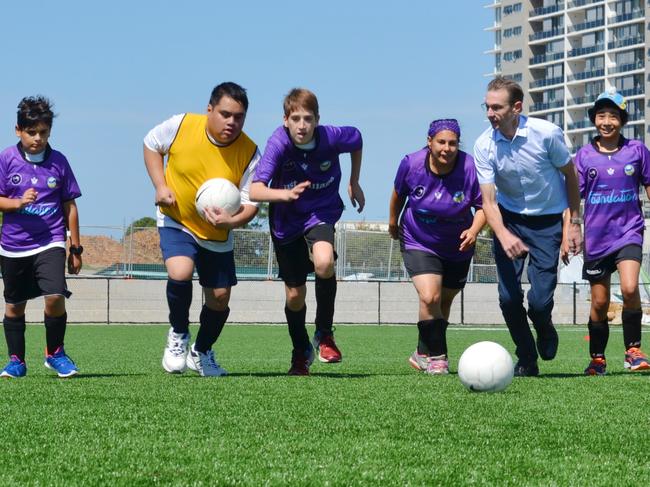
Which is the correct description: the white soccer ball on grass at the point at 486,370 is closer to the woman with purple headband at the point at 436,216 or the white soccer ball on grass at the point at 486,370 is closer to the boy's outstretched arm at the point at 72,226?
Answer: the woman with purple headband at the point at 436,216

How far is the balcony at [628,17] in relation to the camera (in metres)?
121

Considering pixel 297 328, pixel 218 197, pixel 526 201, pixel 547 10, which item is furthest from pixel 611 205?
pixel 547 10

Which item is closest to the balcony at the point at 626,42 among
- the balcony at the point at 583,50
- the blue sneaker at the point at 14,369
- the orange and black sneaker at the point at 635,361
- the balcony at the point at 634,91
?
the balcony at the point at 583,50

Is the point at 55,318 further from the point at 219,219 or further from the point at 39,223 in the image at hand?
the point at 219,219

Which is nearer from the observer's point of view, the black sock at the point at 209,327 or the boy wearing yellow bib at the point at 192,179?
the boy wearing yellow bib at the point at 192,179

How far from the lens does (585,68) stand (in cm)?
12962

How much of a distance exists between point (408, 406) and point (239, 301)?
23936 mm

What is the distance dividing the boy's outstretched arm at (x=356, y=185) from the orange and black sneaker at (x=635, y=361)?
268cm

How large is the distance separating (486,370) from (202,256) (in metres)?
2.59

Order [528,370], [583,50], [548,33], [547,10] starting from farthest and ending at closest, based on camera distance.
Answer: [548,33]
[547,10]
[583,50]
[528,370]

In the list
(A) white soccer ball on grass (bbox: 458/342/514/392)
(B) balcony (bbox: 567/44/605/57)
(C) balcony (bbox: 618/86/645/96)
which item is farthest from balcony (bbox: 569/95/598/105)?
(A) white soccer ball on grass (bbox: 458/342/514/392)

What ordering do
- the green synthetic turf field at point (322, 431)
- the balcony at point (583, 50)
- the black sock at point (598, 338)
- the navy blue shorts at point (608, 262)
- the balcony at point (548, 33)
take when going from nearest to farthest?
the green synthetic turf field at point (322, 431)
the navy blue shorts at point (608, 262)
the black sock at point (598, 338)
the balcony at point (583, 50)
the balcony at point (548, 33)

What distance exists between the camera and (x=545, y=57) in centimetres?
13312

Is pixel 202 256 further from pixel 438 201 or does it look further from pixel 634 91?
pixel 634 91
